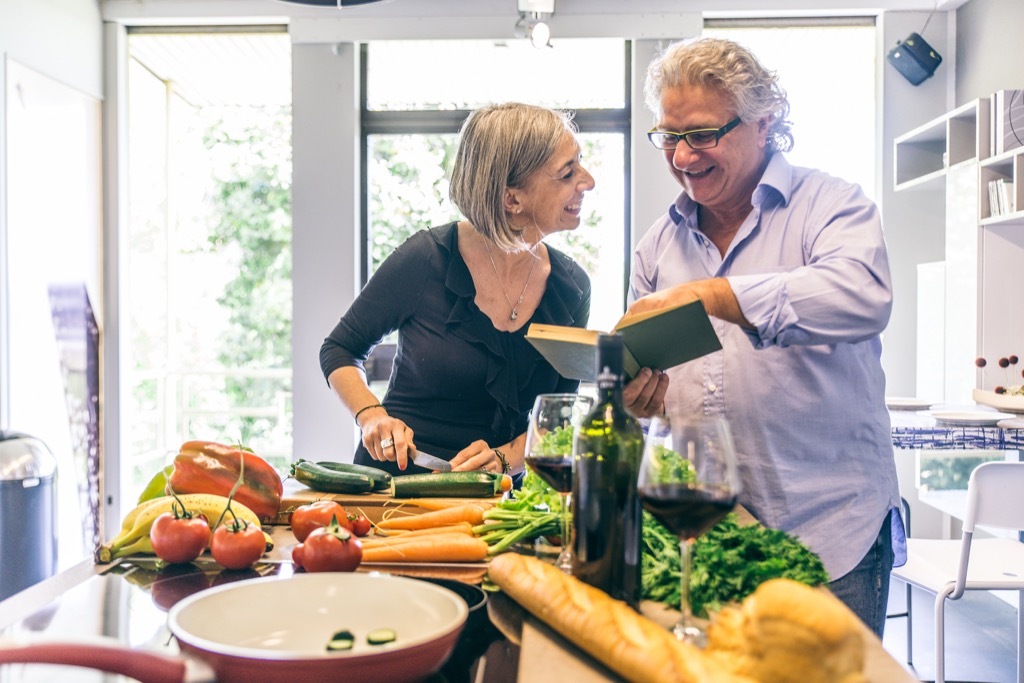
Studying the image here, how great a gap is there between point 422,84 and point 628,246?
66.1 inches

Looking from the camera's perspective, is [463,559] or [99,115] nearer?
[463,559]

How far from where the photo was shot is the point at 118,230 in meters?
5.42

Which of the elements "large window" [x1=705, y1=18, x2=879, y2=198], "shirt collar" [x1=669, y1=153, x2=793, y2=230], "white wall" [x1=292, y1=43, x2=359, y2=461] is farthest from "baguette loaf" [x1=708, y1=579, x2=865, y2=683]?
"large window" [x1=705, y1=18, x2=879, y2=198]

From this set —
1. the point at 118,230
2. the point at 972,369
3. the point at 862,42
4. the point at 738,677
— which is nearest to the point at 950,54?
the point at 862,42

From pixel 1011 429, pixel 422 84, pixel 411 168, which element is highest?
pixel 422 84

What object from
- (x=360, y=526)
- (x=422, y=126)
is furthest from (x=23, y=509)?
(x=422, y=126)

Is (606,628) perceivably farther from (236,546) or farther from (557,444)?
(236,546)

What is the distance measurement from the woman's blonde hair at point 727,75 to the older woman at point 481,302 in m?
0.54

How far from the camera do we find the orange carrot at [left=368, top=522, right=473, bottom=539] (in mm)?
1319

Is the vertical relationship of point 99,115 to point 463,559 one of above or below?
above

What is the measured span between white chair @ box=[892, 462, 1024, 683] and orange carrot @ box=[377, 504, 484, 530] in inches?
71.4

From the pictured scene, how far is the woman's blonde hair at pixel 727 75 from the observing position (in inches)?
63.1

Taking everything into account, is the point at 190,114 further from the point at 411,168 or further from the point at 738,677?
the point at 738,677

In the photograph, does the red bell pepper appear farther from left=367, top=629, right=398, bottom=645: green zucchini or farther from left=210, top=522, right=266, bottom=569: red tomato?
left=367, top=629, right=398, bottom=645: green zucchini
